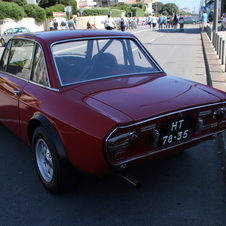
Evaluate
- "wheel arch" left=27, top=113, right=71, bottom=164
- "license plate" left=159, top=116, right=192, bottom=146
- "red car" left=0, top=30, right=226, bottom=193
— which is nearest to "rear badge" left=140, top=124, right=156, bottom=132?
"red car" left=0, top=30, right=226, bottom=193

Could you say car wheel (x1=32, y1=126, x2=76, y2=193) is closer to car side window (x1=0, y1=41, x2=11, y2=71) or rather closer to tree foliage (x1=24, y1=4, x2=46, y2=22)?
car side window (x1=0, y1=41, x2=11, y2=71)

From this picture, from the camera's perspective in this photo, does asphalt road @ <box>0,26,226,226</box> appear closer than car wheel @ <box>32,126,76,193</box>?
Yes

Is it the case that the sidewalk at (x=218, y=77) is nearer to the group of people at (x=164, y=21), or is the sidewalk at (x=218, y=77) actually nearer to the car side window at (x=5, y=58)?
the car side window at (x=5, y=58)

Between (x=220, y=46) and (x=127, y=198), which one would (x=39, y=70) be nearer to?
(x=127, y=198)

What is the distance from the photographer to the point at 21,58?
436cm

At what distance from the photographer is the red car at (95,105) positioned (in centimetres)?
277

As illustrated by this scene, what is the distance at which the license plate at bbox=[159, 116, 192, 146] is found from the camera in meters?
2.99

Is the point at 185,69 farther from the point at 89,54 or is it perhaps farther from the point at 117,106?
the point at 117,106

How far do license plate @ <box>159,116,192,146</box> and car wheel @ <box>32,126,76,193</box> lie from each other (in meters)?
0.93

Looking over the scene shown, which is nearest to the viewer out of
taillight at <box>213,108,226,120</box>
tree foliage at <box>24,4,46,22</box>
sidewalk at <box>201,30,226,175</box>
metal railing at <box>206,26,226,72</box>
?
taillight at <box>213,108,226,120</box>

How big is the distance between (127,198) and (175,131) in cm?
89

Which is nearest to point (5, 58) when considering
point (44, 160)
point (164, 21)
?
point (44, 160)

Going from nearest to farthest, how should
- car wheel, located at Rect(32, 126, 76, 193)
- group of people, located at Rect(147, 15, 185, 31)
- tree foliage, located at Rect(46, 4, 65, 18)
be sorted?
1. car wheel, located at Rect(32, 126, 76, 193)
2. group of people, located at Rect(147, 15, 185, 31)
3. tree foliage, located at Rect(46, 4, 65, 18)

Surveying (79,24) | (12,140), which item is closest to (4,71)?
(12,140)
